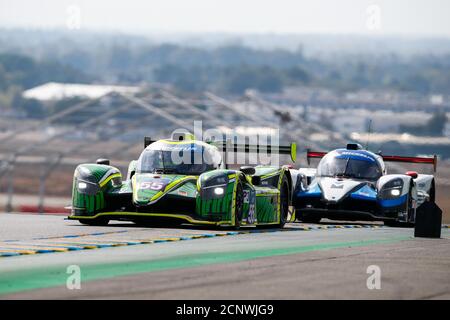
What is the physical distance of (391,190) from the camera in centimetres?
2662

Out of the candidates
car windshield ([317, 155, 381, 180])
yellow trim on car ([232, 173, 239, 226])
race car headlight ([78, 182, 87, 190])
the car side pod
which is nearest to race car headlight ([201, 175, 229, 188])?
yellow trim on car ([232, 173, 239, 226])

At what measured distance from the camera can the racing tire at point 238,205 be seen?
70.6 ft

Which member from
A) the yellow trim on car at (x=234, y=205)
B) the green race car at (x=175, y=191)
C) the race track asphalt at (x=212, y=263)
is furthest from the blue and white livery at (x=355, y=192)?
the yellow trim on car at (x=234, y=205)

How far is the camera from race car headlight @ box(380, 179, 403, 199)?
2661 centimetres

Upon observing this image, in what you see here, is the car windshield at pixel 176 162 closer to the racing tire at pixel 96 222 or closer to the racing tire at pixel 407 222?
the racing tire at pixel 96 222

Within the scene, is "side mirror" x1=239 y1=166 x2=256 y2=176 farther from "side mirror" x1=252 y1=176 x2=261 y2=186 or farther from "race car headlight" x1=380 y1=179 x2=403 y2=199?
"race car headlight" x1=380 y1=179 x2=403 y2=199

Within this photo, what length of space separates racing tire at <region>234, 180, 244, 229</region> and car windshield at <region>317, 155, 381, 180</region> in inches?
246

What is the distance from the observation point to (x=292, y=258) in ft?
52.0

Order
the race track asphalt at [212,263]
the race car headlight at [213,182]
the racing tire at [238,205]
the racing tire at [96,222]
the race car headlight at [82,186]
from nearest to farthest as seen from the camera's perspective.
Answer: the race track asphalt at [212,263] → the race car headlight at [213,182] → the racing tire at [238,205] → the race car headlight at [82,186] → the racing tire at [96,222]

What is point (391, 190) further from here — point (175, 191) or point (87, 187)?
point (87, 187)

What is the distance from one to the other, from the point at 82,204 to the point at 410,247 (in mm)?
5508

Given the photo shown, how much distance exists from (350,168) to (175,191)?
23.4 feet
